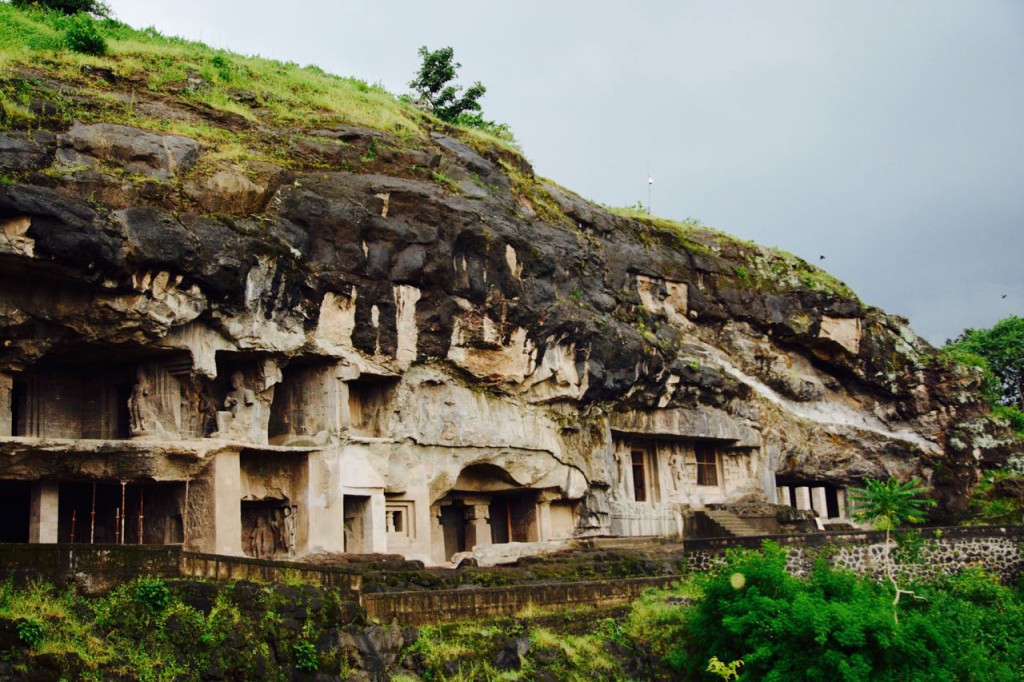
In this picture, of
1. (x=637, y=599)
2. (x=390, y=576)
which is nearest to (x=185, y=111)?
(x=390, y=576)

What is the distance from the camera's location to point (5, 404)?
66.0 ft

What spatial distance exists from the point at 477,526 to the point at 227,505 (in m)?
7.97

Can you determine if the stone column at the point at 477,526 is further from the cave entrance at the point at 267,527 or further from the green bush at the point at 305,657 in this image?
the green bush at the point at 305,657

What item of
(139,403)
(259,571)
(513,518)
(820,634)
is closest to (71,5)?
(139,403)

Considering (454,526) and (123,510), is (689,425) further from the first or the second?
(123,510)

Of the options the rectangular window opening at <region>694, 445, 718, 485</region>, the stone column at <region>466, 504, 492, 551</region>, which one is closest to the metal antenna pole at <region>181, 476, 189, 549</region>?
the stone column at <region>466, 504, 492, 551</region>

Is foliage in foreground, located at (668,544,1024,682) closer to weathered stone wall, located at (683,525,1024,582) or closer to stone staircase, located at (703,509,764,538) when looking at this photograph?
weathered stone wall, located at (683,525,1024,582)

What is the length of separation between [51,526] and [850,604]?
13516 mm

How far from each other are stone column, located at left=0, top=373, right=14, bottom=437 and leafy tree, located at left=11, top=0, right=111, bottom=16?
17.6 m

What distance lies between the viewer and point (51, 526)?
795 inches

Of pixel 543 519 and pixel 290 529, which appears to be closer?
pixel 290 529

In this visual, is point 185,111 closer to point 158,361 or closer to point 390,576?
point 158,361

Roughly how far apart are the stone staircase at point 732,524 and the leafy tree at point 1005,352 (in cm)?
2121

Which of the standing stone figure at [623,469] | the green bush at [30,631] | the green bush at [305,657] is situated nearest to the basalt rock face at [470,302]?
the standing stone figure at [623,469]
